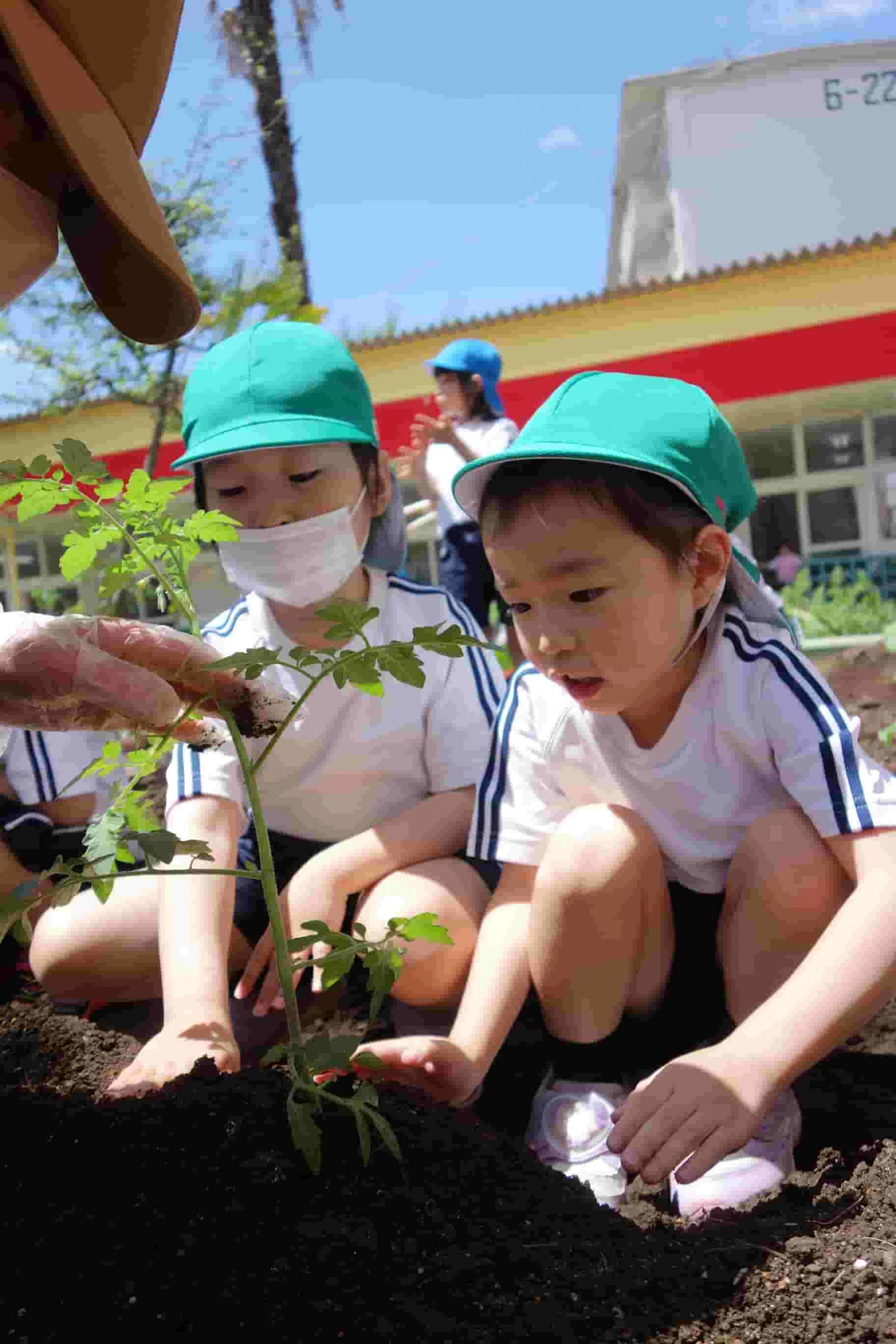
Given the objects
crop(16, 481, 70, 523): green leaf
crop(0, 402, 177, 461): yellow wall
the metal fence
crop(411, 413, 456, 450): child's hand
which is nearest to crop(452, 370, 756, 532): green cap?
crop(16, 481, 70, 523): green leaf

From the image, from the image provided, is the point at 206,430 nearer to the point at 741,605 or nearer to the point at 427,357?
the point at 741,605

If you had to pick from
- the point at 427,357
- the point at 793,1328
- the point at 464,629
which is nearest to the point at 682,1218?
the point at 793,1328

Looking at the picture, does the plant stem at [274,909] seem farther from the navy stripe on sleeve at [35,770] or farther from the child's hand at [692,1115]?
the navy stripe on sleeve at [35,770]

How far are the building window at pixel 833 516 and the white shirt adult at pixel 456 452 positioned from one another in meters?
8.84

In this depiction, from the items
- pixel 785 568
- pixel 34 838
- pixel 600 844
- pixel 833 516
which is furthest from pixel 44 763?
pixel 833 516

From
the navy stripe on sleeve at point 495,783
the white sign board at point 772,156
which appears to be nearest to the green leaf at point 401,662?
the navy stripe on sleeve at point 495,783

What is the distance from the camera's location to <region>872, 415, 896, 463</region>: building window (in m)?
13.1

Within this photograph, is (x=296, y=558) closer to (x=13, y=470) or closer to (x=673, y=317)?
(x=13, y=470)

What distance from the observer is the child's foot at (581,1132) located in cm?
159

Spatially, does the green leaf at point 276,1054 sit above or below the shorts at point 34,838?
above

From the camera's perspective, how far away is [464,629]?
2.29 metres

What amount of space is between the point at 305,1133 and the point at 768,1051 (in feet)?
2.11

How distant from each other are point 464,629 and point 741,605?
61 centimetres

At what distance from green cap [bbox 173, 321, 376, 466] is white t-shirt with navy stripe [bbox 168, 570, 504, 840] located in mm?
357
